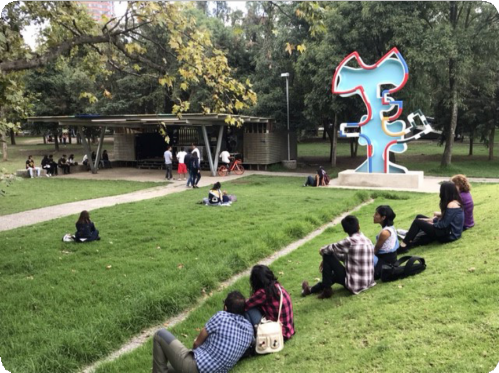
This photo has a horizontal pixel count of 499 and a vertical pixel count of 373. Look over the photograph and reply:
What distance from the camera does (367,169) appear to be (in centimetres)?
1736

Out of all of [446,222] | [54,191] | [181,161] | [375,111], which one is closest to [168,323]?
[446,222]

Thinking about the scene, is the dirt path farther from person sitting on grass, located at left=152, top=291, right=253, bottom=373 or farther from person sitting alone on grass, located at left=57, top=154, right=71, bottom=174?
person sitting alone on grass, located at left=57, top=154, right=71, bottom=174

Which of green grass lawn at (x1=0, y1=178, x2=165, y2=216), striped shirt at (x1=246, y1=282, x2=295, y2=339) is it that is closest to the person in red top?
striped shirt at (x1=246, y1=282, x2=295, y2=339)

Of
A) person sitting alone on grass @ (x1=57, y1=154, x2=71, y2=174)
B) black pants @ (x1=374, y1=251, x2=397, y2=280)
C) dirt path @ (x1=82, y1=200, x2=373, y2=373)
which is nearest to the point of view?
dirt path @ (x1=82, y1=200, x2=373, y2=373)

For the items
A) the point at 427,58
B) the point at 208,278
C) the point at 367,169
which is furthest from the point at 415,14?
the point at 208,278

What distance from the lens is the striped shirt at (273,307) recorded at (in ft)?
14.0

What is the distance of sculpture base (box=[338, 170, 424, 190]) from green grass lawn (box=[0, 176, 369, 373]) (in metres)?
4.72

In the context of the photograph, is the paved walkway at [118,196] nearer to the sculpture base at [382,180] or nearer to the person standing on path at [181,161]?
the sculpture base at [382,180]

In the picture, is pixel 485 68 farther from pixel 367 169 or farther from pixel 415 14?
pixel 367 169

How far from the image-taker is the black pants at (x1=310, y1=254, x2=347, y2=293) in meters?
5.18

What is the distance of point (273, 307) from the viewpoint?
4309 millimetres

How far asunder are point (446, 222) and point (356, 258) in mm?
1903

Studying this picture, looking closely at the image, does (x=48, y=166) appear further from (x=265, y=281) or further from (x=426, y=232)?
(x=265, y=281)

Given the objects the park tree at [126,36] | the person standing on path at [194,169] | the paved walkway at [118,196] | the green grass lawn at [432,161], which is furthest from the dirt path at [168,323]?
the green grass lawn at [432,161]
